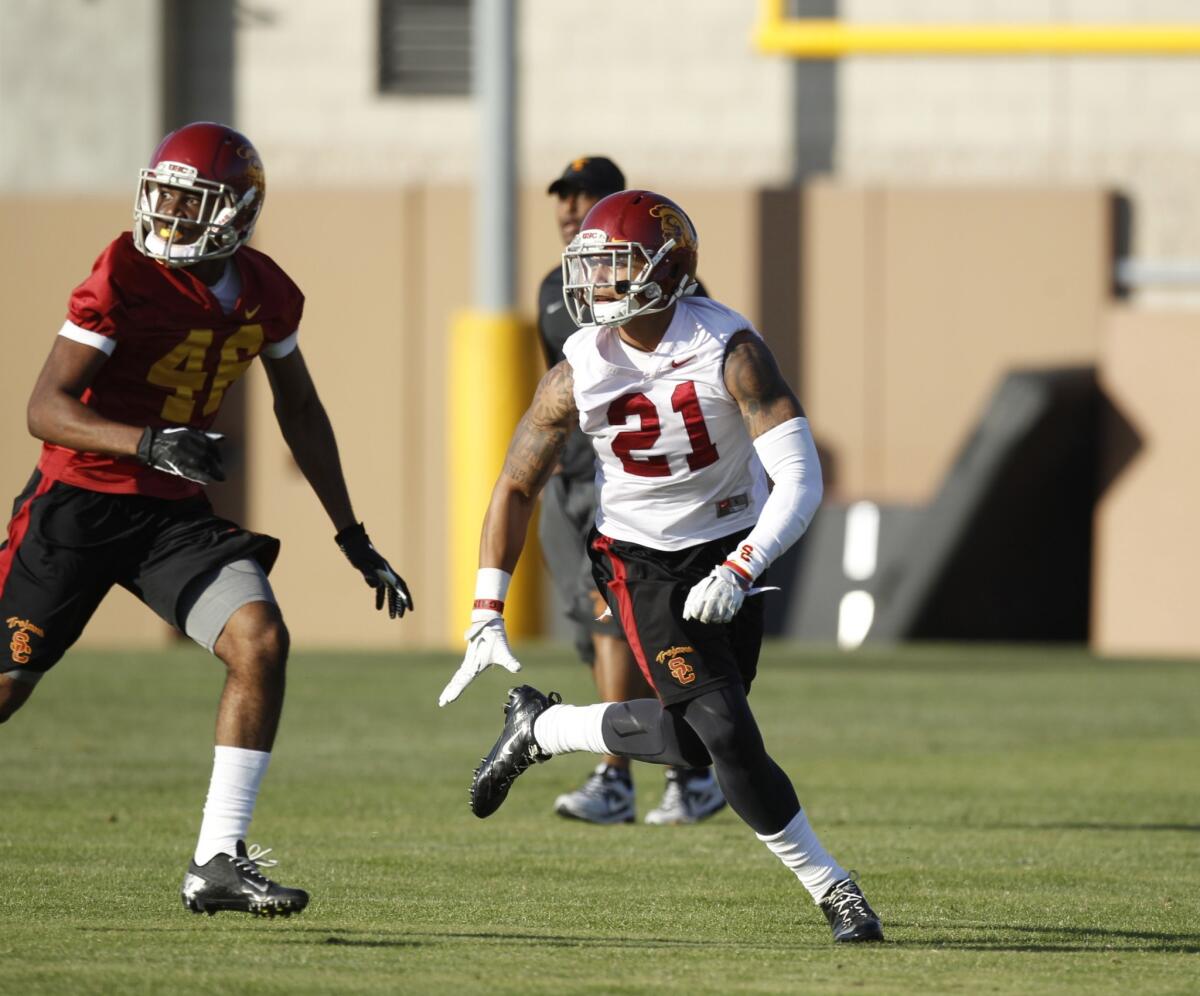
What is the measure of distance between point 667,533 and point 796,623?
9492 millimetres

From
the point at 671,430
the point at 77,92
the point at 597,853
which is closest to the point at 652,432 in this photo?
the point at 671,430

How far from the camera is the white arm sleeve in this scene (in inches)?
201

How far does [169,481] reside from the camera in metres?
5.46

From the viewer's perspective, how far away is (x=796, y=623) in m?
14.8

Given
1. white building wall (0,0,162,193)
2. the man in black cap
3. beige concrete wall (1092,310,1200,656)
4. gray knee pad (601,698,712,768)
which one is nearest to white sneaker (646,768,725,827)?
the man in black cap

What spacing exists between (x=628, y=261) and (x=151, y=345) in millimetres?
1203

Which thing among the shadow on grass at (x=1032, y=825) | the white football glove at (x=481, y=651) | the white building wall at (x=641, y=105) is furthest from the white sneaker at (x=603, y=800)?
the white building wall at (x=641, y=105)

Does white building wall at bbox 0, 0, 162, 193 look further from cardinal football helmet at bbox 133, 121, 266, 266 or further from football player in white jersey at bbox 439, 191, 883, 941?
football player in white jersey at bbox 439, 191, 883, 941

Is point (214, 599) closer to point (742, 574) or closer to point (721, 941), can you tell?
point (742, 574)

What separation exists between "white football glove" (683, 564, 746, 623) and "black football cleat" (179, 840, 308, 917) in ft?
3.67

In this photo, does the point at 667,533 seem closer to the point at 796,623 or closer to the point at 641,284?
the point at 641,284

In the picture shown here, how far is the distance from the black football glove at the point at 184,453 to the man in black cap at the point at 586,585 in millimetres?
2473

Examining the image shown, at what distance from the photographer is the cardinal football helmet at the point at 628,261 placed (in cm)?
535

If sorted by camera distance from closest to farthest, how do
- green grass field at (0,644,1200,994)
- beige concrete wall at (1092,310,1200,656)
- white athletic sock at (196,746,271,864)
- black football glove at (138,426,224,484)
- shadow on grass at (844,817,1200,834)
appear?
1. green grass field at (0,644,1200,994)
2. black football glove at (138,426,224,484)
3. white athletic sock at (196,746,271,864)
4. shadow on grass at (844,817,1200,834)
5. beige concrete wall at (1092,310,1200,656)
